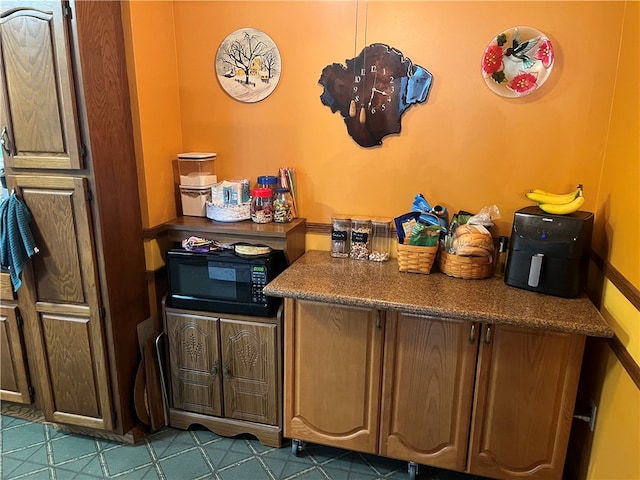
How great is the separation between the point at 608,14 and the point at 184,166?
82.2 inches

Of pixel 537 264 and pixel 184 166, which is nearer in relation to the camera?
pixel 537 264

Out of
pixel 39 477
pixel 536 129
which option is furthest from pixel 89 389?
pixel 536 129

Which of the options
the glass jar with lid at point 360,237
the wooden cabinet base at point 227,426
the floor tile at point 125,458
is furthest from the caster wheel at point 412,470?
the floor tile at point 125,458

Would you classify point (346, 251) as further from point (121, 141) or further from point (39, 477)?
point (39, 477)

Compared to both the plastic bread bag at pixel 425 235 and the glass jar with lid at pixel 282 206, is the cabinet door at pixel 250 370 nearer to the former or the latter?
the glass jar with lid at pixel 282 206

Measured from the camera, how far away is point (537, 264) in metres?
1.85

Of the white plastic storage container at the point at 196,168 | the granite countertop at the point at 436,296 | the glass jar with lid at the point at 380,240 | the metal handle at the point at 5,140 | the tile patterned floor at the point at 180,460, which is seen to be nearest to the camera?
the granite countertop at the point at 436,296

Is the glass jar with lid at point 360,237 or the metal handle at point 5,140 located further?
the glass jar with lid at point 360,237

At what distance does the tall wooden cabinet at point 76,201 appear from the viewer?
186cm

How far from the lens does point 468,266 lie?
6.72 ft

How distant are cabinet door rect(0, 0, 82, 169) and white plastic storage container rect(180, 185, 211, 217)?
603 mm

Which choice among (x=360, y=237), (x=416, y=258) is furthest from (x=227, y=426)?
(x=416, y=258)

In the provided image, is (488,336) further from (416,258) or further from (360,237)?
(360,237)

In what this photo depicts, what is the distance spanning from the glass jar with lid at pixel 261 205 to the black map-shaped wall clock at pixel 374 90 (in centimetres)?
54
